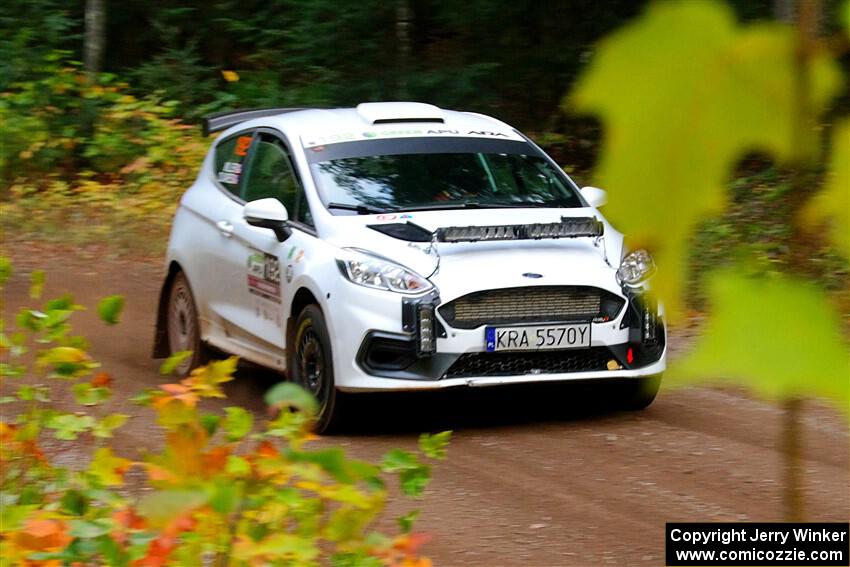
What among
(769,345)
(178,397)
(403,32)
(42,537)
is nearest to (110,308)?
(178,397)

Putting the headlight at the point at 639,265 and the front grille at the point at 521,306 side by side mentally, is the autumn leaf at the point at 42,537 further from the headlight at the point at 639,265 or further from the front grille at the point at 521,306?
the front grille at the point at 521,306

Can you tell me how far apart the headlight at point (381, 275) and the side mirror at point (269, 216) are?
57 cm

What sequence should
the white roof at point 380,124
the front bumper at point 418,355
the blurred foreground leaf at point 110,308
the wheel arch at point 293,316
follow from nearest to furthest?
1. the blurred foreground leaf at point 110,308
2. the front bumper at point 418,355
3. the wheel arch at point 293,316
4. the white roof at point 380,124

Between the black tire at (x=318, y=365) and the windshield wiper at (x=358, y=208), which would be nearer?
the black tire at (x=318, y=365)

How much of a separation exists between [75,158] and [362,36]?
170 inches

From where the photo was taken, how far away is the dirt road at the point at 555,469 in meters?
5.15

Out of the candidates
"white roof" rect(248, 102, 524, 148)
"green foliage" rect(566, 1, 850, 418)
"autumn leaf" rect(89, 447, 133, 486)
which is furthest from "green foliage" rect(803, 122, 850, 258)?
"white roof" rect(248, 102, 524, 148)

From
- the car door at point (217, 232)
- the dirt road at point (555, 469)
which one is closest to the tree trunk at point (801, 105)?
the dirt road at point (555, 469)

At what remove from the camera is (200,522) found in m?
2.34

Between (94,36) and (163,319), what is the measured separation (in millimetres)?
10962

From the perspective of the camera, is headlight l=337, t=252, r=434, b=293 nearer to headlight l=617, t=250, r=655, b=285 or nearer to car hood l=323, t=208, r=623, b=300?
car hood l=323, t=208, r=623, b=300

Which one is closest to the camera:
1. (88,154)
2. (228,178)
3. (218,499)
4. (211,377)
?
(218,499)

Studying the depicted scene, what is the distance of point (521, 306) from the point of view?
665 cm

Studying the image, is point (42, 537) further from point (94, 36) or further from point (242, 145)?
point (94, 36)
